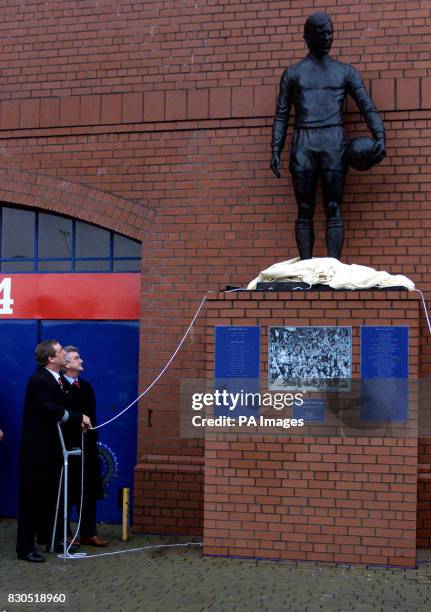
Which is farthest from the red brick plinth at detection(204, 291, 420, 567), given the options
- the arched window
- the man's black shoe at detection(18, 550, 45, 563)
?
the arched window

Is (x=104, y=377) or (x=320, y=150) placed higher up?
(x=320, y=150)

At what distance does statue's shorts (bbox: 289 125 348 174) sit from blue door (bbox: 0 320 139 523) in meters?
2.42

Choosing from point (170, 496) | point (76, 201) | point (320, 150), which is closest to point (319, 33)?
point (320, 150)

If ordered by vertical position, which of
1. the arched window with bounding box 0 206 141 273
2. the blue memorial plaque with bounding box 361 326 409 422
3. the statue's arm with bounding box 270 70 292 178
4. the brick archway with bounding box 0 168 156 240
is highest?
the statue's arm with bounding box 270 70 292 178

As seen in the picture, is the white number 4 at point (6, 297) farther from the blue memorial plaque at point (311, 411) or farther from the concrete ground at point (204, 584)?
the blue memorial plaque at point (311, 411)

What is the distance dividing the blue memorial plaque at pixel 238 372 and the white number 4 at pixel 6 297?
9.94ft

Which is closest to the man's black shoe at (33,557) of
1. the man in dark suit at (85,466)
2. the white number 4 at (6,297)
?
the man in dark suit at (85,466)

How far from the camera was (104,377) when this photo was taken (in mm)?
9125

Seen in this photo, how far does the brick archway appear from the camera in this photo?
8.84 m

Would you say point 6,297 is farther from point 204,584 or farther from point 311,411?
point 204,584

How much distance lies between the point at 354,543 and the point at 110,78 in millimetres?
5164

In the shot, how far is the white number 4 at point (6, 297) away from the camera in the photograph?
9391mm

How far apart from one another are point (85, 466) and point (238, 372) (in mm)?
1694

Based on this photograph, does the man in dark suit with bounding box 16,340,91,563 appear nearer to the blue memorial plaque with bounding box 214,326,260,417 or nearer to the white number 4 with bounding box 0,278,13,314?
the blue memorial plaque with bounding box 214,326,260,417
